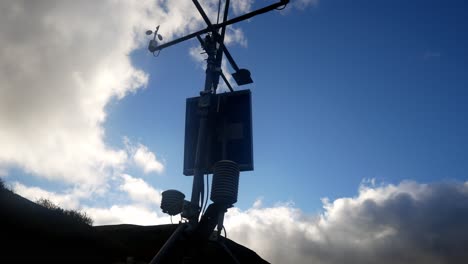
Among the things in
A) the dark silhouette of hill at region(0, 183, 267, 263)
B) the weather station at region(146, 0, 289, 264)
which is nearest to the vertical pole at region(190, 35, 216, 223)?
the weather station at region(146, 0, 289, 264)

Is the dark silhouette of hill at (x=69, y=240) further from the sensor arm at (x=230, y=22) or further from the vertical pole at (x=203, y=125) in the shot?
the sensor arm at (x=230, y=22)

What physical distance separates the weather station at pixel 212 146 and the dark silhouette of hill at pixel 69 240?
221mm

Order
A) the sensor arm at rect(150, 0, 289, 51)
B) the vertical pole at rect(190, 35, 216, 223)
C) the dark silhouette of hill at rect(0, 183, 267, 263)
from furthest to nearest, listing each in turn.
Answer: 1. the sensor arm at rect(150, 0, 289, 51)
2. the vertical pole at rect(190, 35, 216, 223)
3. the dark silhouette of hill at rect(0, 183, 267, 263)

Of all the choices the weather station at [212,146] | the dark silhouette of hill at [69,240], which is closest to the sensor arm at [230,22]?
the weather station at [212,146]

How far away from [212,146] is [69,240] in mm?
3148

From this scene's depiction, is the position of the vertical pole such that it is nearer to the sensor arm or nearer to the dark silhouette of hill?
the sensor arm

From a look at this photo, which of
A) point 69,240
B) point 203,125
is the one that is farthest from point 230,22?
point 69,240

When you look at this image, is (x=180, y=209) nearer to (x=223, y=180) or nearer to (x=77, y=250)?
(x=223, y=180)

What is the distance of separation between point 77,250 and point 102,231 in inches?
50.3

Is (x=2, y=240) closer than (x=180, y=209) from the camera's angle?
Yes

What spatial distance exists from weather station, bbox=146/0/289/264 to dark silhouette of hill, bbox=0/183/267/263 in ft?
0.72

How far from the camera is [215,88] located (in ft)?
24.2

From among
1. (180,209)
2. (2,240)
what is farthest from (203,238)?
(2,240)

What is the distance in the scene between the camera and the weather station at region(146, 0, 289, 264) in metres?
5.44
